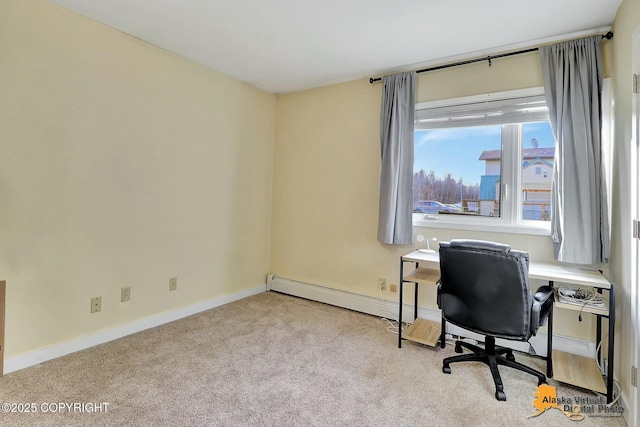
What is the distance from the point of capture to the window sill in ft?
8.55

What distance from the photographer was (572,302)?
6.99 feet

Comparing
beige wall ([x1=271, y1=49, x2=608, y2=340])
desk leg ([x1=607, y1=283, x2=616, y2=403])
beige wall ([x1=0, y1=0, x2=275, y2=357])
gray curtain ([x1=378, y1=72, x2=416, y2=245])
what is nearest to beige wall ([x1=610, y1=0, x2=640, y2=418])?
desk leg ([x1=607, y1=283, x2=616, y2=403])

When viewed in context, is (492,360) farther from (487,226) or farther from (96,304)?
(96,304)

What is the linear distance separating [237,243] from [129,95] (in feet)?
6.11

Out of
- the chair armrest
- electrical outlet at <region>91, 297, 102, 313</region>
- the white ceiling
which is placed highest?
the white ceiling

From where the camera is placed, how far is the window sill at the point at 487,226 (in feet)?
8.55

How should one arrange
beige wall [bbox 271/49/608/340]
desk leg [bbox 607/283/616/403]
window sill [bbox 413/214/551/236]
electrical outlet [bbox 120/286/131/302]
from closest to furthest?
1. desk leg [bbox 607/283/616/403]
2. window sill [bbox 413/214/551/236]
3. electrical outlet [bbox 120/286/131/302]
4. beige wall [bbox 271/49/608/340]

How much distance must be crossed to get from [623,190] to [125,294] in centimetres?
378

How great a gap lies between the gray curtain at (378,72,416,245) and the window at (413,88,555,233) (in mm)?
149

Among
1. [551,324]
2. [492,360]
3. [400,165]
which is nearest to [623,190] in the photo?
[551,324]

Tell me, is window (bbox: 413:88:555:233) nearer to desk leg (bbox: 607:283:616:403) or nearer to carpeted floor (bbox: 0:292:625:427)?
desk leg (bbox: 607:283:616:403)

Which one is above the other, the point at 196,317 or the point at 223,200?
the point at 223,200

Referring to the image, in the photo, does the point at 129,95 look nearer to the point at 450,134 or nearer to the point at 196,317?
the point at 196,317

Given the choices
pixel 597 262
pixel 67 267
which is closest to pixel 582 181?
pixel 597 262
